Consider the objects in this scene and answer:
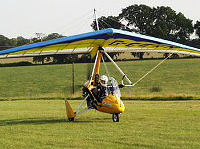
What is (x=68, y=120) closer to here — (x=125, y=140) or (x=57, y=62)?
(x=125, y=140)

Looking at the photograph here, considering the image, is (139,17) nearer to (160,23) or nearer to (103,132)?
(160,23)

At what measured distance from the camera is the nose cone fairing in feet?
35.8

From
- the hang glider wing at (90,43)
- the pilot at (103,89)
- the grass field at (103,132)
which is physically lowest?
the grass field at (103,132)

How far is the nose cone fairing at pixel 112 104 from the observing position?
1091 cm

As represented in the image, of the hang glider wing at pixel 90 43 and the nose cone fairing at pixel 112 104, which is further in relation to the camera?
the nose cone fairing at pixel 112 104

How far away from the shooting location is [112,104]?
431 inches

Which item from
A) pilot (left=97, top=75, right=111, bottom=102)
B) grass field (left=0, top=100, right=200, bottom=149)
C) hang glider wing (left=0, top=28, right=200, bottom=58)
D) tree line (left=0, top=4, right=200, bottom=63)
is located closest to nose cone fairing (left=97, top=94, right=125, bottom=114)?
pilot (left=97, top=75, right=111, bottom=102)

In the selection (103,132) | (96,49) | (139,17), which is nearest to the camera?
(103,132)

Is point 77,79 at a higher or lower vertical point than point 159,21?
lower

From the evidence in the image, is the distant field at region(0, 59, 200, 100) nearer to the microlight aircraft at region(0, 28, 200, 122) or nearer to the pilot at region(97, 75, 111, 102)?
the microlight aircraft at region(0, 28, 200, 122)

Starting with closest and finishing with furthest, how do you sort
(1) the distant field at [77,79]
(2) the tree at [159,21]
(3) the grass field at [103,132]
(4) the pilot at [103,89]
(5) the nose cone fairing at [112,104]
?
(3) the grass field at [103,132]
(5) the nose cone fairing at [112,104]
(4) the pilot at [103,89]
(1) the distant field at [77,79]
(2) the tree at [159,21]

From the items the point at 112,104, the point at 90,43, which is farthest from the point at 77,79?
the point at 112,104

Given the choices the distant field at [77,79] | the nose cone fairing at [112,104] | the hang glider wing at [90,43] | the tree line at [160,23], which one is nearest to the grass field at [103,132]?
the nose cone fairing at [112,104]

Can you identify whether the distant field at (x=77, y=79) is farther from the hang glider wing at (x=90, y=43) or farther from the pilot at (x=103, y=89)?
the pilot at (x=103, y=89)
